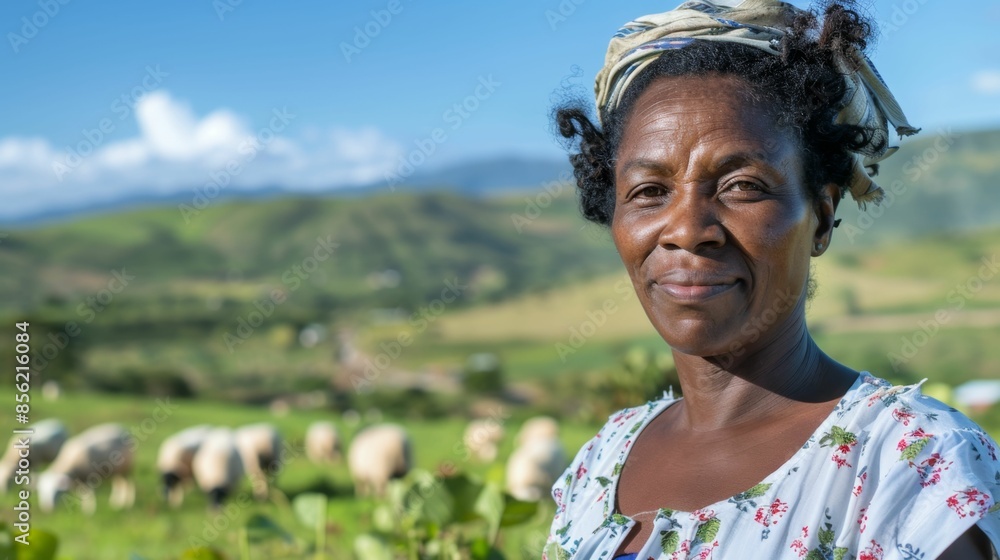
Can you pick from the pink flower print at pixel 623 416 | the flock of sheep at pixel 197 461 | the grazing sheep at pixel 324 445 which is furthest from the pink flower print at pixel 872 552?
the grazing sheep at pixel 324 445

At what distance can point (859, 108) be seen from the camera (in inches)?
58.8

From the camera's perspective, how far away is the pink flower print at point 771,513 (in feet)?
4.16

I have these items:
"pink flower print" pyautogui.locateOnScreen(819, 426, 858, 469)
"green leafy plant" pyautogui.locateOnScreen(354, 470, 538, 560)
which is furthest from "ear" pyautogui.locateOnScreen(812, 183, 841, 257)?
"green leafy plant" pyautogui.locateOnScreen(354, 470, 538, 560)

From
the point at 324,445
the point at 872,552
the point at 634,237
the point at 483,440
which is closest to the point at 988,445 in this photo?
the point at 872,552

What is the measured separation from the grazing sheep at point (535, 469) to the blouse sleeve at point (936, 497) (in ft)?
13.5

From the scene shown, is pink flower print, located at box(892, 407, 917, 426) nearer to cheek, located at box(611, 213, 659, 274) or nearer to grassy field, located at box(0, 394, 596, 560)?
cheek, located at box(611, 213, 659, 274)

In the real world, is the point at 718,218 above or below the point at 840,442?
above

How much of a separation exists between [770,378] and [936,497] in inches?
15.1

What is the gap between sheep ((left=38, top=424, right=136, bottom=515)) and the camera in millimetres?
6266

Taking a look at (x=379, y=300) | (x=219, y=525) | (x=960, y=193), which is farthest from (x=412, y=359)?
(x=960, y=193)

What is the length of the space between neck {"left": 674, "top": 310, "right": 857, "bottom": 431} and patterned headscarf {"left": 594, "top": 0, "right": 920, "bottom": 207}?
0.30 metres

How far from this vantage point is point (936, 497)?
1132 mm

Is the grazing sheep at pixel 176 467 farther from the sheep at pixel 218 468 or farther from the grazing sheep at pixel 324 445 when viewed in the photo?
the grazing sheep at pixel 324 445

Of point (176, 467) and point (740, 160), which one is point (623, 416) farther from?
point (176, 467)
